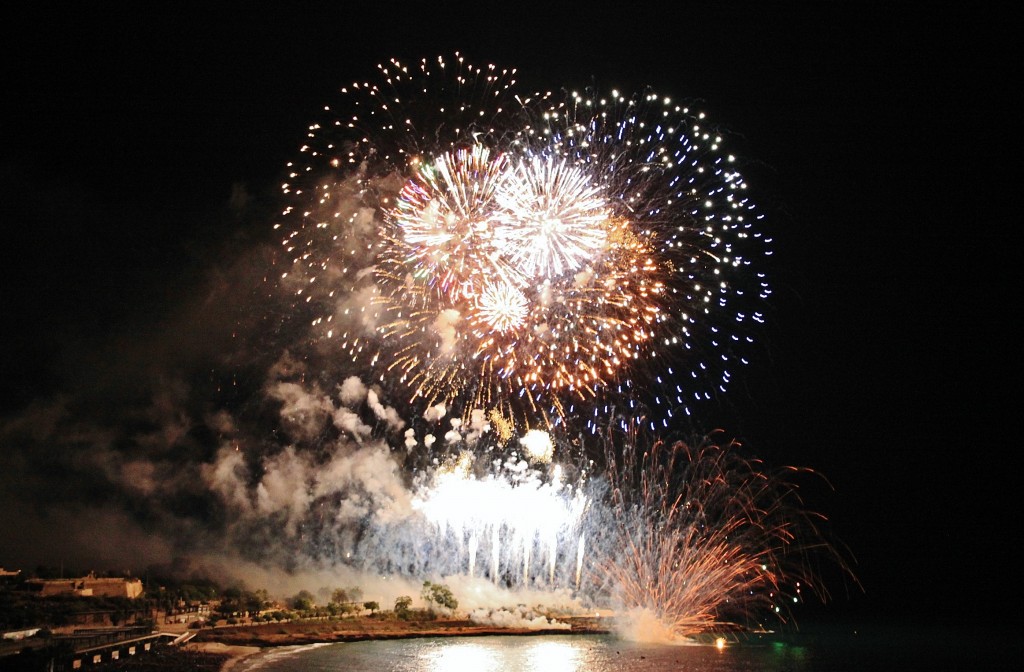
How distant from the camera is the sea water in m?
24.3

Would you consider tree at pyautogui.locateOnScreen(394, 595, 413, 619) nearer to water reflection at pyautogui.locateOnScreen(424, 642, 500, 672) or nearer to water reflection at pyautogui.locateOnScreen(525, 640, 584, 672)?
water reflection at pyautogui.locateOnScreen(424, 642, 500, 672)

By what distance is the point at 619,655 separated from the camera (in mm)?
27094

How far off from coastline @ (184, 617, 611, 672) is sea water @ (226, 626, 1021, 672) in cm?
55

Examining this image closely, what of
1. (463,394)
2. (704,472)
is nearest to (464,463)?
(463,394)

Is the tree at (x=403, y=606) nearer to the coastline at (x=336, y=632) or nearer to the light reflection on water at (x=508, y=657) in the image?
the coastline at (x=336, y=632)

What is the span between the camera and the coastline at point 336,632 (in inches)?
1018

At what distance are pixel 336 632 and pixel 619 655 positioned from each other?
36.1 ft

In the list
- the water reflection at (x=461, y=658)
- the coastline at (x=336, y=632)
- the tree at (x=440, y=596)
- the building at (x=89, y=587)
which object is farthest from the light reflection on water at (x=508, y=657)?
the building at (x=89, y=587)

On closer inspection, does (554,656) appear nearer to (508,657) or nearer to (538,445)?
(508,657)

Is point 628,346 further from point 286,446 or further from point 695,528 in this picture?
point 286,446

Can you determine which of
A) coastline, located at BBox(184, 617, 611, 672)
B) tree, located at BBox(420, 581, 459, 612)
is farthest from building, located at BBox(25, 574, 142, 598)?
tree, located at BBox(420, 581, 459, 612)

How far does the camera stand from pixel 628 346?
2152cm

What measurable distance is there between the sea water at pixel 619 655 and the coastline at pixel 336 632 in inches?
21.5

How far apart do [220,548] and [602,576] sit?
15.6 metres
